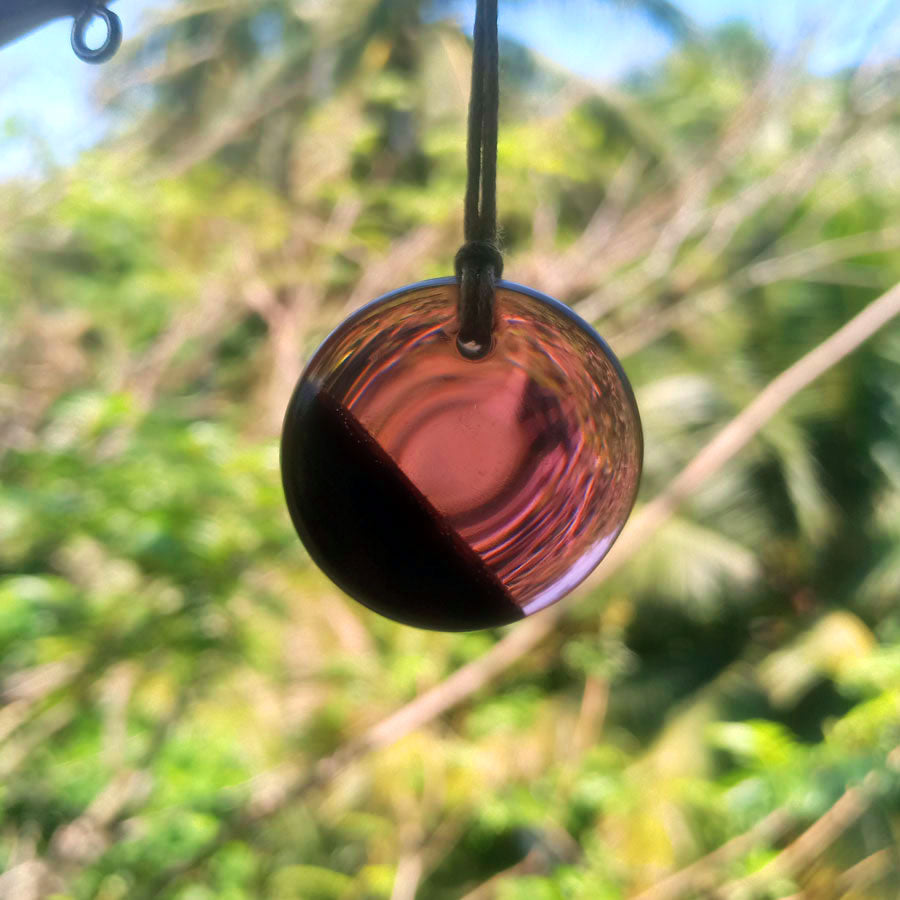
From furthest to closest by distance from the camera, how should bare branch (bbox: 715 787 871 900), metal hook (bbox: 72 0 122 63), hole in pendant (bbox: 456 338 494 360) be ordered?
bare branch (bbox: 715 787 871 900)
metal hook (bbox: 72 0 122 63)
hole in pendant (bbox: 456 338 494 360)

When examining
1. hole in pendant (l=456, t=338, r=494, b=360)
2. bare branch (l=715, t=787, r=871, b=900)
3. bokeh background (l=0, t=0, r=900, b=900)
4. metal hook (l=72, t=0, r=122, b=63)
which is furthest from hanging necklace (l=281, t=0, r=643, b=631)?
bare branch (l=715, t=787, r=871, b=900)

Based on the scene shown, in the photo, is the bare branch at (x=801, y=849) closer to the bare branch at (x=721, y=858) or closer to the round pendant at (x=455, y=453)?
the bare branch at (x=721, y=858)

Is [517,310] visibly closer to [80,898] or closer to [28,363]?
[80,898]

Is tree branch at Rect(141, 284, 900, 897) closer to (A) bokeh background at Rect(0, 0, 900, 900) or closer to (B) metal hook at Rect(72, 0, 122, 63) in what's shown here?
(A) bokeh background at Rect(0, 0, 900, 900)

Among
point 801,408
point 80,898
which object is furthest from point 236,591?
point 801,408

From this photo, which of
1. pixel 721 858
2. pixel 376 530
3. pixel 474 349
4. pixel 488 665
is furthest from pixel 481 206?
pixel 721 858

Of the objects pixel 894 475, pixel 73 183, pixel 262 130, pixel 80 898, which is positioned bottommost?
pixel 80 898

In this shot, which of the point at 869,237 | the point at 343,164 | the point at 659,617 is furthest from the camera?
the point at 659,617

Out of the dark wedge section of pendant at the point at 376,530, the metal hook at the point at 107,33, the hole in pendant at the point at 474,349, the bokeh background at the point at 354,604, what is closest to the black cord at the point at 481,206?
the hole in pendant at the point at 474,349

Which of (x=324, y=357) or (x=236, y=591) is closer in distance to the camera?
(x=324, y=357)
